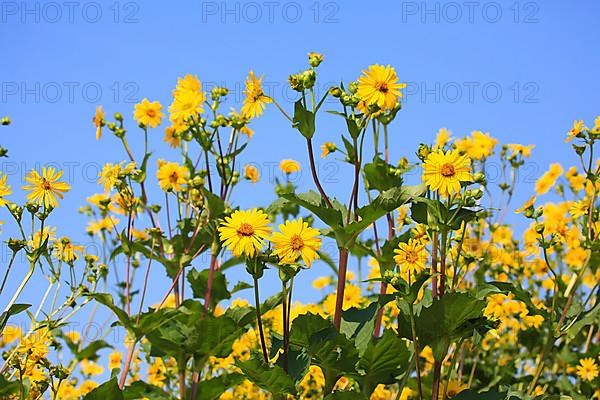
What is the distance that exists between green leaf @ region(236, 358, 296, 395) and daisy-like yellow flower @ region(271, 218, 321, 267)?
26 cm

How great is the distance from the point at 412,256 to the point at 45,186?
116cm

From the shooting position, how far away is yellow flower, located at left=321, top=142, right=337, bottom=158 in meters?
2.71

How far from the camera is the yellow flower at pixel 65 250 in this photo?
2.81m

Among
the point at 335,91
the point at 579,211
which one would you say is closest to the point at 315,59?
the point at 335,91

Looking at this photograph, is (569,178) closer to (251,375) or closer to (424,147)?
(424,147)

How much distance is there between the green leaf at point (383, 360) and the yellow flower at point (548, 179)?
7.89ft

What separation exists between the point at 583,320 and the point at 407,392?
1072 millimetres

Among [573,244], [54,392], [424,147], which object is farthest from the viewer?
[573,244]

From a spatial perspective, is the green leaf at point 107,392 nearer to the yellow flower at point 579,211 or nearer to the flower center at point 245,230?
the flower center at point 245,230

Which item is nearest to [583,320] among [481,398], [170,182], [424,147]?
[481,398]

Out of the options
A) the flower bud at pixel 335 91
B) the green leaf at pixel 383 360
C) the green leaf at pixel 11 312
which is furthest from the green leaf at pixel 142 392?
the flower bud at pixel 335 91

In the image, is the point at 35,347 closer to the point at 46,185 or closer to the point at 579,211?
the point at 46,185

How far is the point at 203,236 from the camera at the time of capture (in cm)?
295

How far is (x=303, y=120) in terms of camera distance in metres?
2.14
